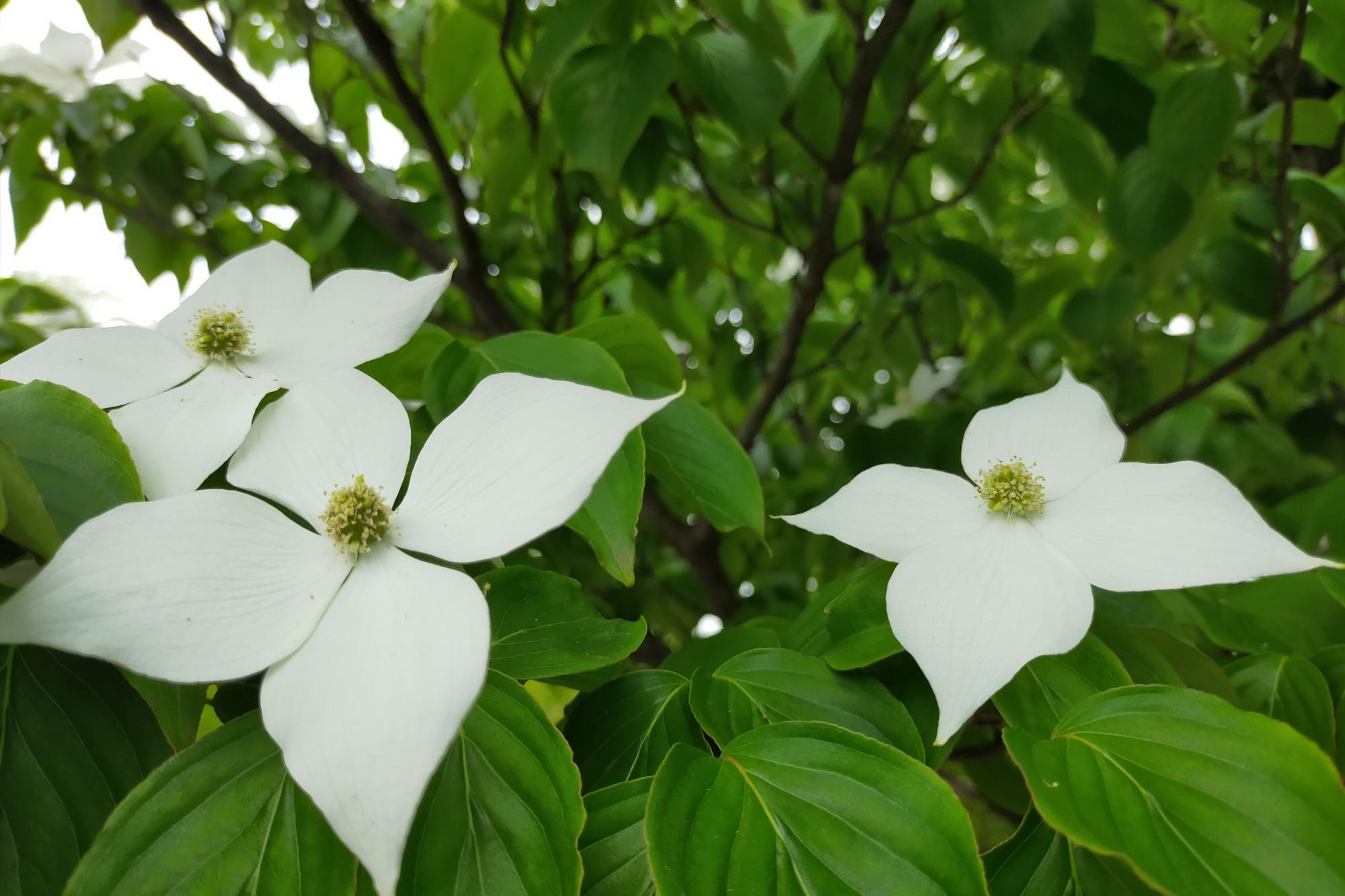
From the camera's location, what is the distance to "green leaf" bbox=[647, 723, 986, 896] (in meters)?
0.20

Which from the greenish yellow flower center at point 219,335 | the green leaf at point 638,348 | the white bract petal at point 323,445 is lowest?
the green leaf at point 638,348

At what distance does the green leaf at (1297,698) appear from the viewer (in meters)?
0.28

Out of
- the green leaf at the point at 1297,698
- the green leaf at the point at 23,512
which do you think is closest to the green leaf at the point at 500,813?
the green leaf at the point at 23,512

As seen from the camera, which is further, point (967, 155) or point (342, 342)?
point (967, 155)

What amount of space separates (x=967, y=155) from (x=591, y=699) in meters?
0.54

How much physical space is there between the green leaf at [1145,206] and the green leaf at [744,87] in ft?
0.69

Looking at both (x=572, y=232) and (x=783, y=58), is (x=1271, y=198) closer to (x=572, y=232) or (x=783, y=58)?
(x=783, y=58)

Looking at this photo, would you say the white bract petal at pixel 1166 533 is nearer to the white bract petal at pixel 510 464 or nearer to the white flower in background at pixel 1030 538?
the white flower in background at pixel 1030 538

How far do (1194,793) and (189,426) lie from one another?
0.98 ft

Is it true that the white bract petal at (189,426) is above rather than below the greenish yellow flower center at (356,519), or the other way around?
above

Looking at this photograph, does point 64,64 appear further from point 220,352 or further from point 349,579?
point 349,579

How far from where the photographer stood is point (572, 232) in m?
0.65

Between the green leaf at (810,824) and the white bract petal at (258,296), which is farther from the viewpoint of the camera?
the white bract petal at (258,296)

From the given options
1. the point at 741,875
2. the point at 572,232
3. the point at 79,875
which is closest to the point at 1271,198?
the point at 572,232
